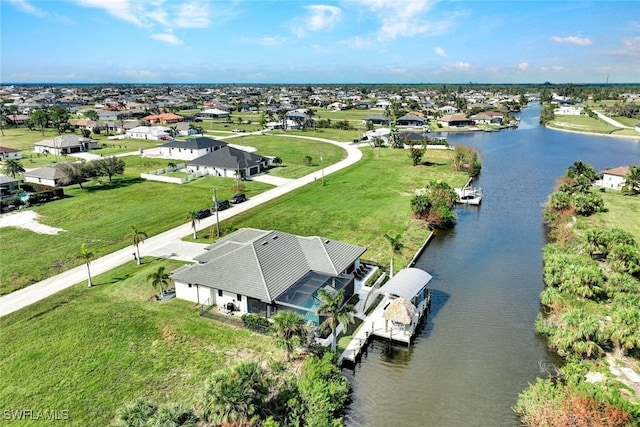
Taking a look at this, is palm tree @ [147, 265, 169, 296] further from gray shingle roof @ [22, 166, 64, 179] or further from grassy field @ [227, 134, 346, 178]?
grassy field @ [227, 134, 346, 178]

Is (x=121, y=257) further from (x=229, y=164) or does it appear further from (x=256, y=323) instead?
(x=229, y=164)

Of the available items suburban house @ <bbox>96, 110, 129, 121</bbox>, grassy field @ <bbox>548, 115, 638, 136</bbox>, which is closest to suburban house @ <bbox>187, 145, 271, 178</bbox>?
suburban house @ <bbox>96, 110, 129, 121</bbox>

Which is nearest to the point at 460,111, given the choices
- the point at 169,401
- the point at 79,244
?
the point at 79,244

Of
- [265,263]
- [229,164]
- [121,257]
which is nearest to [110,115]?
[229,164]

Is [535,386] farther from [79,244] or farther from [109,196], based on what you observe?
[109,196]

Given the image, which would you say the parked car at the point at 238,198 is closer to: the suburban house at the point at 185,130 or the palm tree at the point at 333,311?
the palm tree at the point at 333,311
